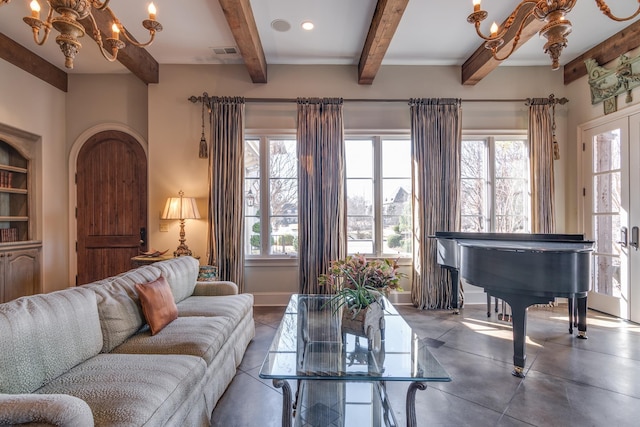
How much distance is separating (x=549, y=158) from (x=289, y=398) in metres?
4.65

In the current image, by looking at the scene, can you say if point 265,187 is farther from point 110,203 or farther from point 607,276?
point 607,276

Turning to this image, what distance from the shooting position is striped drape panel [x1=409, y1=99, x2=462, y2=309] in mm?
4156

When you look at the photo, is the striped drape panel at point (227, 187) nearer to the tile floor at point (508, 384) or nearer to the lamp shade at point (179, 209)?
the lamp shade at point (179, 209)

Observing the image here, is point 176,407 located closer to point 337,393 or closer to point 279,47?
point 337,393

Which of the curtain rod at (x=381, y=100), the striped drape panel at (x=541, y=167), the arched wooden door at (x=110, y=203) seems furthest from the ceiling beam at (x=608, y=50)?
the arched wooden door at (x=110, y=203)

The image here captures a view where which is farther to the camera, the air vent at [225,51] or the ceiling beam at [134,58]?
the air vent at [225,51]

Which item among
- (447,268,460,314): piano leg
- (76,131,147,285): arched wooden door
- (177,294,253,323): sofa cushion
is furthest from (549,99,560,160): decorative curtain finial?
(76,131,147,285): arched wooden door

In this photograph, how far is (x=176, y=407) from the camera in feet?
4.84

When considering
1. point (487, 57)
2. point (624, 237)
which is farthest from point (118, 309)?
point (624, 237)

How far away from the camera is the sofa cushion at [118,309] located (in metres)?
1.87

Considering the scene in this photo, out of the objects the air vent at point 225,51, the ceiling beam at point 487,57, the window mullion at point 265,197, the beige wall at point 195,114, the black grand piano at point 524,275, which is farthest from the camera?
the window mullion at point 265,197

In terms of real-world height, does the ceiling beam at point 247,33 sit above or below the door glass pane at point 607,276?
above

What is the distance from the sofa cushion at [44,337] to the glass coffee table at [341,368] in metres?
1.02

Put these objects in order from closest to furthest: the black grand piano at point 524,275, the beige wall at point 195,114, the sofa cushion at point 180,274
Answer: the black grand piano at point 524,275
the sofa cushion at point 180,274
the beige wall at point 195,114
